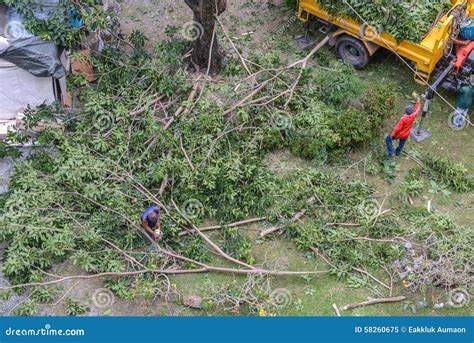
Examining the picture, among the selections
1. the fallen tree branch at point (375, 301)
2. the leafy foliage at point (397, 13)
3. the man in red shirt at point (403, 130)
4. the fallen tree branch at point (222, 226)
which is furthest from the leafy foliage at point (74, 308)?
the leafy foliage at point (397, 13)

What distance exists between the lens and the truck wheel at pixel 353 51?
1194cm

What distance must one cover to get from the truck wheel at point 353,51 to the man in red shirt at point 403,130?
2124 mm

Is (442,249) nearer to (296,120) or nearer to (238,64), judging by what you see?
(296,120)

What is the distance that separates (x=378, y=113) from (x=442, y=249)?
2.90 m

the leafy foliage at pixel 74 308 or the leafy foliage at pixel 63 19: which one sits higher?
the leafy foliage at pixel 63 19

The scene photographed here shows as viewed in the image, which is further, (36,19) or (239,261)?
(36,19)

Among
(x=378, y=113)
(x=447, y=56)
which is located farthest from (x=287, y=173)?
(x=447, y=56)

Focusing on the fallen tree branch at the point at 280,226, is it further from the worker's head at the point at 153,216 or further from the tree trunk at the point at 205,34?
the tree trunk at the point at 205,34

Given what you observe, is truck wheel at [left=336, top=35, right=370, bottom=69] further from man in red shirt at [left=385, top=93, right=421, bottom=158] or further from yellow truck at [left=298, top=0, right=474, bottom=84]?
man in red shirt at [left=385, top=93, right=421, bottom=158]

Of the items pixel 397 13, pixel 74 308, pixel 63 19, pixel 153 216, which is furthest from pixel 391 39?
pixel 74 308

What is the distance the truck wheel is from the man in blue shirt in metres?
5.53

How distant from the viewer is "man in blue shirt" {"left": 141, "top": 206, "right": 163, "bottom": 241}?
883cm

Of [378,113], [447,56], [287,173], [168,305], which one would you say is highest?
[447,56]

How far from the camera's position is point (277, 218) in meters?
9.40
